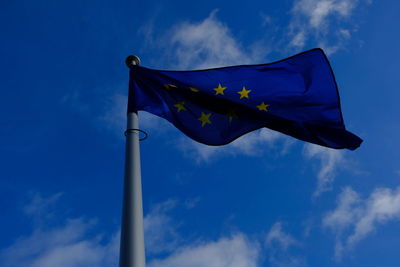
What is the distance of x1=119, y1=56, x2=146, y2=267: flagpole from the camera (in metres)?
7.53

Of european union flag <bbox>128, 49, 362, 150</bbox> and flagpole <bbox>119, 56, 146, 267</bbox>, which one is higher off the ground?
european union flag <bbox>128, 49, 362, 150</bbox>

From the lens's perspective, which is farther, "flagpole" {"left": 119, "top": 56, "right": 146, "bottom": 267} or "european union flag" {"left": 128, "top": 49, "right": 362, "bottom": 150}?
"european union flag" {"left": 128, "top": 49, "right": 362, "bottom": 150}

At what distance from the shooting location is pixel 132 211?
820cm

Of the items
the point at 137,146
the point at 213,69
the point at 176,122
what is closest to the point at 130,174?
the point at 137,146

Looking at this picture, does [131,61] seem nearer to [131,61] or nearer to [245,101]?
[131,61]

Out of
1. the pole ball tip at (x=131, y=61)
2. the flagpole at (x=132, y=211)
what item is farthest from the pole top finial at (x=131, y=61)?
the flagpole at (x=132, y=211)

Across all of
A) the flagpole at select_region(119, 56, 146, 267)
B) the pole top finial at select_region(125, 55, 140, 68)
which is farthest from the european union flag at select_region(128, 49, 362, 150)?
the flagpole at select_region(119, 56, 146, 267)

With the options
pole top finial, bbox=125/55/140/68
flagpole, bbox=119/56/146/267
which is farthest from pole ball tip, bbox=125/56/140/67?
flagpole, bbox=119/56/146/267

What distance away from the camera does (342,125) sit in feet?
43.7

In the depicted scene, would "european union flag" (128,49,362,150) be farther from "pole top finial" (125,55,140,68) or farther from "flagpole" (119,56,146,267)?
"flagpole" (119,56,146,267)

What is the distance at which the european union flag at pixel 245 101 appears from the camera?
1245cm

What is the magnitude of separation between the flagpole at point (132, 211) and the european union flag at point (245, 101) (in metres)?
1.92

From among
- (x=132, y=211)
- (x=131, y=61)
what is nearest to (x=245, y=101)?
(x=131, y=61)

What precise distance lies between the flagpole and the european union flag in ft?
6.31
